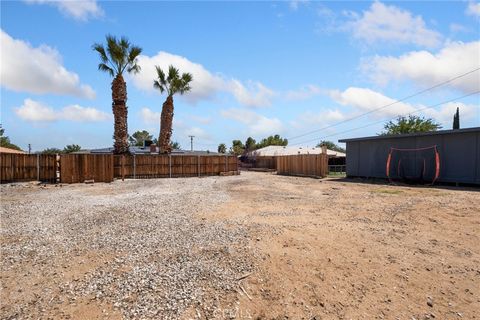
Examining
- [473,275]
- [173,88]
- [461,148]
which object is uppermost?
[173,88]

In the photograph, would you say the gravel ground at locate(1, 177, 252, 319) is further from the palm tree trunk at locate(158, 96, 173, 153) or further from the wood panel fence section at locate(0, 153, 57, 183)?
the palm tree trunk at locate(158, 96, 173, 153)

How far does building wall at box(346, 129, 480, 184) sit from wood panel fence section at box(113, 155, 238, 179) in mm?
10993

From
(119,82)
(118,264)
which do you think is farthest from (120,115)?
(118,264)

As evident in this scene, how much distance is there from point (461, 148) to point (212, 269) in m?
17.5

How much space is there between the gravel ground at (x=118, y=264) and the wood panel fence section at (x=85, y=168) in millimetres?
11004

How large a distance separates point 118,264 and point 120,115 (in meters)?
20.5

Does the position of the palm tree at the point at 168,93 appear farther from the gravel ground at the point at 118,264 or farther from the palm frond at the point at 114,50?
the gravel ground at the point at 118,264

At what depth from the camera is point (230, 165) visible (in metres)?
28.3

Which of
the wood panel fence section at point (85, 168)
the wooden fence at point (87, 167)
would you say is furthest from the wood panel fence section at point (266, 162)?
the wood panel fence section at point (85, 168)

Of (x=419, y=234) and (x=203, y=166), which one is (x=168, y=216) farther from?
(x=203, y=166)

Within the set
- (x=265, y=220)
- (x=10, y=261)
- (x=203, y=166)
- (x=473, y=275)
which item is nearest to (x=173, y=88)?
(x=203, y=166)

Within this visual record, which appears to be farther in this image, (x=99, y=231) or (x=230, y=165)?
(x=230, y=165)

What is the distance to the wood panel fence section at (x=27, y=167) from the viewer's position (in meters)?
17.7

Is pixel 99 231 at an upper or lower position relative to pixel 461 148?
lower
